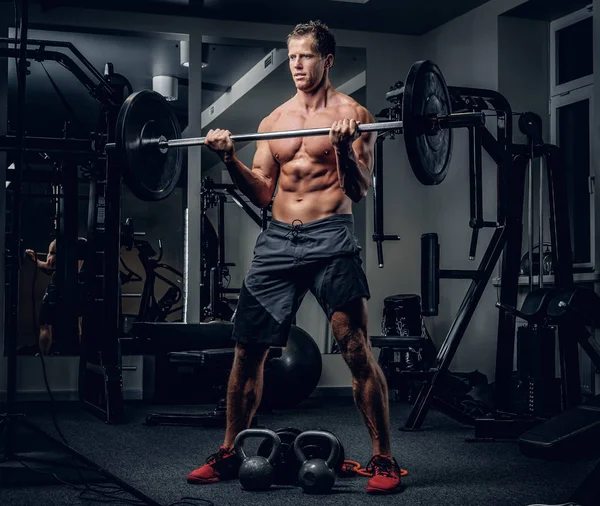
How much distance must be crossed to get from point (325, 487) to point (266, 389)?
213 centimetres

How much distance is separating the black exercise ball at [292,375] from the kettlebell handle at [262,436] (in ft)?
6.35

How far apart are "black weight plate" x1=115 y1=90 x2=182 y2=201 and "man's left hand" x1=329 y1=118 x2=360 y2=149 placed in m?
0.74

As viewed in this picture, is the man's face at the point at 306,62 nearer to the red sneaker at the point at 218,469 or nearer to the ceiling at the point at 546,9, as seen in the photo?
the red sneaker at the point at 218,469

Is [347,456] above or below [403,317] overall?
below

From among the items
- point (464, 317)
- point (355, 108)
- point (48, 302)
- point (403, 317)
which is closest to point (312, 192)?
point (355, 108)

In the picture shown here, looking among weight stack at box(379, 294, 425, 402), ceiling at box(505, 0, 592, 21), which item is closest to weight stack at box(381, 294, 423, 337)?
weight stack at box(379, 294, 425, 402)

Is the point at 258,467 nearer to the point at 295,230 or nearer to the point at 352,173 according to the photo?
the point at 295,230

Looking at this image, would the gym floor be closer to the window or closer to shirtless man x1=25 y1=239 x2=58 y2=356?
shirtless man x1=25 y1=239 x2=58 y2=356

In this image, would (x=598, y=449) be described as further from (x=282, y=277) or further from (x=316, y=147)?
(x=316, y=147)

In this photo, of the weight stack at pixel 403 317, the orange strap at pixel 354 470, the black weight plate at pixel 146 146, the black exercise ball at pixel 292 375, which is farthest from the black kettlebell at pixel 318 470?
the weight stack at pixel 403 317

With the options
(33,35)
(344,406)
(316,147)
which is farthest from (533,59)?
(33,35)

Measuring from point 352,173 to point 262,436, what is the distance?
2.96ft

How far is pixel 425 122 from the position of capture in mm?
2561

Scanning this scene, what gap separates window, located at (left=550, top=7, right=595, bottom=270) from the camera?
16.7ft
